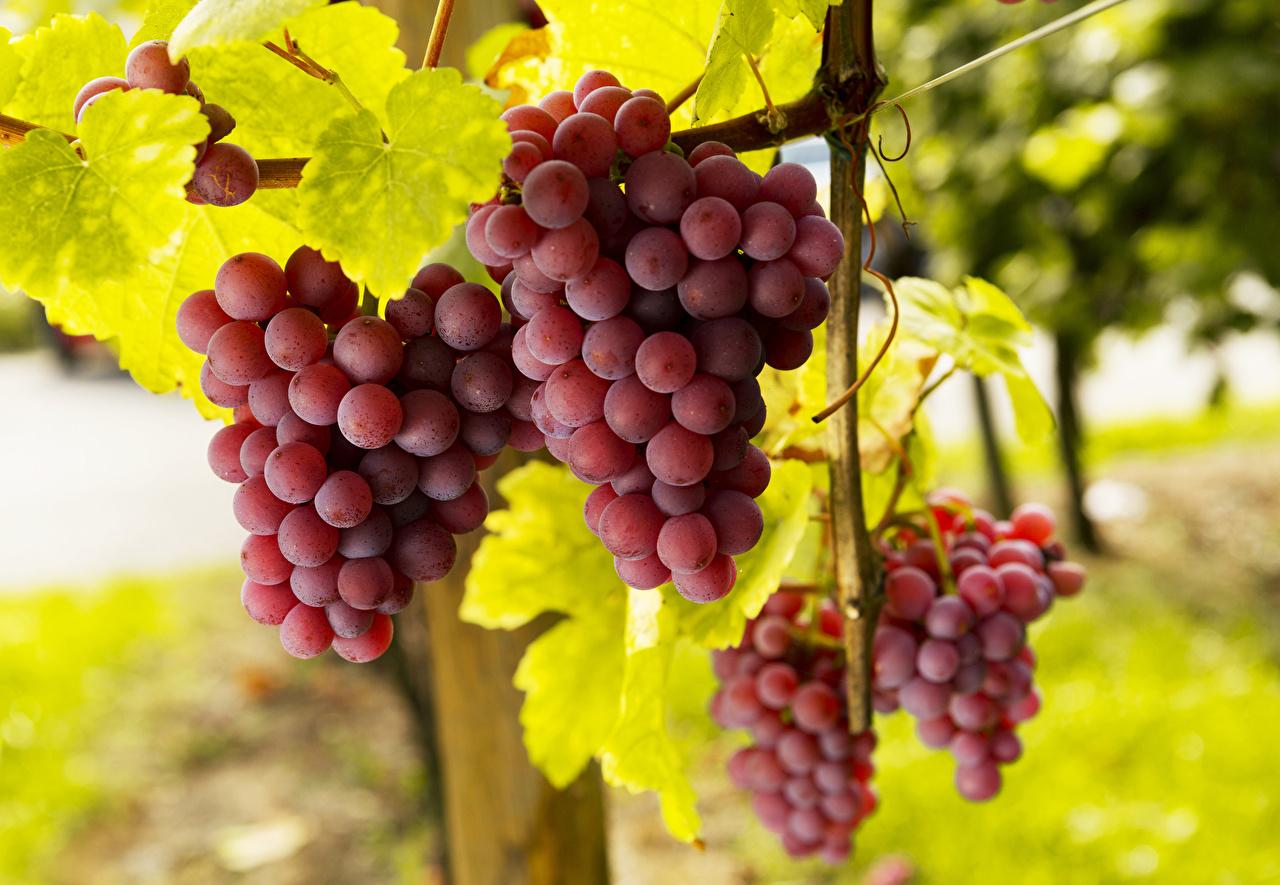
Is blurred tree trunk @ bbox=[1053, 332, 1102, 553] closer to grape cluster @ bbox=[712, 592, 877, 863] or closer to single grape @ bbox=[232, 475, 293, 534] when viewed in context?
grape cluster @ bbox=[712, 592, 877, 863]

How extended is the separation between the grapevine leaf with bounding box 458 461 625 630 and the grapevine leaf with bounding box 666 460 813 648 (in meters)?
0.11

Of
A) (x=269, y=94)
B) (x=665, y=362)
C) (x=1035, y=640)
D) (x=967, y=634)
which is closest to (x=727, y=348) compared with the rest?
(x=665, y=362)

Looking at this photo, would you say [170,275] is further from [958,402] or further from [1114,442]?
[958,402]

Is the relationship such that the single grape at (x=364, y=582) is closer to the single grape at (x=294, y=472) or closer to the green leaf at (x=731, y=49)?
the single grape at (x=294, y=472)

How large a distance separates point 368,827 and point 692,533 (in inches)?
88.3

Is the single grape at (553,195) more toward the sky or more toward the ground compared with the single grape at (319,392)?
more toward the sky

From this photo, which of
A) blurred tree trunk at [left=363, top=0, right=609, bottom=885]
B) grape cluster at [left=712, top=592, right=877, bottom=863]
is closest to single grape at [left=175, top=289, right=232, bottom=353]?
grape cluster at [left=712, top=592, right=877, bottom=863]

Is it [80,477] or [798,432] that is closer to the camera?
[798,432]

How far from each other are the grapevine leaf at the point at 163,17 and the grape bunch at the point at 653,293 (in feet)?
0.54

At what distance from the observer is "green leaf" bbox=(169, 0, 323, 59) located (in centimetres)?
33

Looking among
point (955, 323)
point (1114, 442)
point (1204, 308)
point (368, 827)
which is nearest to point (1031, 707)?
point (955, 323)

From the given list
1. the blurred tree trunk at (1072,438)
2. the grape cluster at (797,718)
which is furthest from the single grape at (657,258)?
the blurred tree trunk at (1072,438)

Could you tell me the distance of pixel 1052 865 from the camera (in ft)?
5.86

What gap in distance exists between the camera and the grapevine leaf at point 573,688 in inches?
25.5
